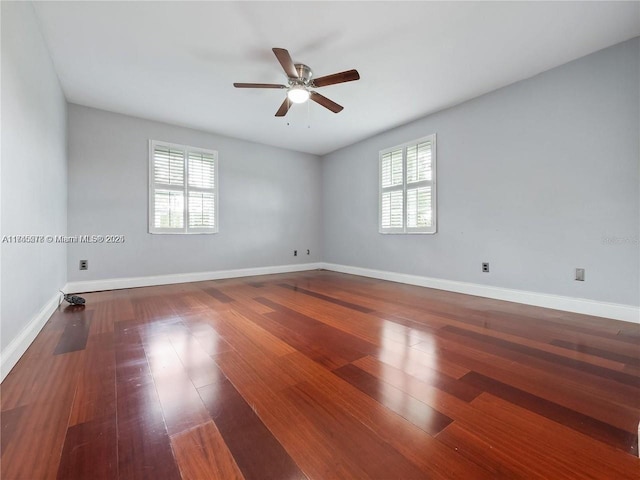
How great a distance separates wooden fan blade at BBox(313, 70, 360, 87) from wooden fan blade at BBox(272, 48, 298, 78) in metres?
0.23

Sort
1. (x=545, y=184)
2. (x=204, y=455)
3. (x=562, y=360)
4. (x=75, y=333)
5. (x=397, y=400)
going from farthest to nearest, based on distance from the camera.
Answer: (x=545, y=184)
(x=75, y=333)
(x=562, y=360)
(x=397, y=400)
(x=204, y=455)

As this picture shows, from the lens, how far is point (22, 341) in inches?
70.2

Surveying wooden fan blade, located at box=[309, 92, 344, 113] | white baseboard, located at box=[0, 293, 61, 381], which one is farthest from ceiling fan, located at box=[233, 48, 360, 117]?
white baseboard, located at box=[0, 293, 61, 381]

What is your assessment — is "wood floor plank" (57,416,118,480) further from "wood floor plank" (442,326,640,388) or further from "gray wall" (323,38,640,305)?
"gray wall" (323,38,640,305)

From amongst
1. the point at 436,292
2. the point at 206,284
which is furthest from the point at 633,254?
the point at 206,284

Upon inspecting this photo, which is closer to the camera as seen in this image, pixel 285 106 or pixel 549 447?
pixel 549 447

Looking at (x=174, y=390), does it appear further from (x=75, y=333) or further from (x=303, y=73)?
(x=303, y=73)

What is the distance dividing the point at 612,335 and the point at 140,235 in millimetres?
5366

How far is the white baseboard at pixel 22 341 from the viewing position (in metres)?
1.51

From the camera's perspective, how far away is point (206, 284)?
14.0 ft

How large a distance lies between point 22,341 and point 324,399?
2004 mm

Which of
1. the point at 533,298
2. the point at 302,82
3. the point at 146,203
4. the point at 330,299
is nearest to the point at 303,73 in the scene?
the point at 302,82

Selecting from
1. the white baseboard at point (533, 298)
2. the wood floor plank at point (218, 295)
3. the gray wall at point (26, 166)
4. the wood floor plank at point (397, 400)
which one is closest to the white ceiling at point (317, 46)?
the gray wall at point (26, 166)

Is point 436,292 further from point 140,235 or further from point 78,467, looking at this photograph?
point 140,235
